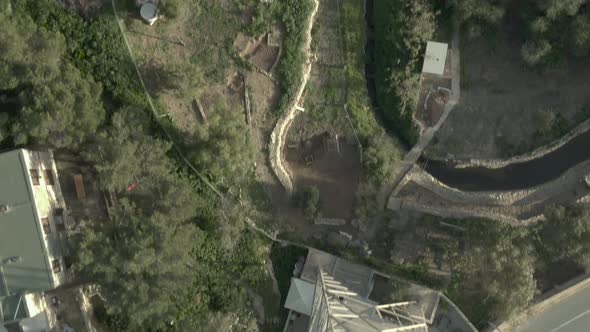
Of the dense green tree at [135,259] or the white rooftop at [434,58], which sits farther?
the white rooftop at [434,58]

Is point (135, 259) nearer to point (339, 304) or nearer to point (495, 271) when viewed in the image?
point (339, 304)

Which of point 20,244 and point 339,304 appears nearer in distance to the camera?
point 20,244

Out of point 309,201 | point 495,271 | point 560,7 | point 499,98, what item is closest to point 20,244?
point 309,201

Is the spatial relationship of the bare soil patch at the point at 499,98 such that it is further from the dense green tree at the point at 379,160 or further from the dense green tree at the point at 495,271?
the dense green tree at the point at 495,271

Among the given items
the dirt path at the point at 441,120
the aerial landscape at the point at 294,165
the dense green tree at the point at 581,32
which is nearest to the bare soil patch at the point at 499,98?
the aerial landscape at the point at 294,165

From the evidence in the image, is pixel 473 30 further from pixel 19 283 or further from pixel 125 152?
pixel 19 283

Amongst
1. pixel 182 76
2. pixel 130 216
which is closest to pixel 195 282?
pixel 130 216

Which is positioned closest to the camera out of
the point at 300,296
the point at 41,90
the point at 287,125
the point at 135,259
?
the point at 135,259

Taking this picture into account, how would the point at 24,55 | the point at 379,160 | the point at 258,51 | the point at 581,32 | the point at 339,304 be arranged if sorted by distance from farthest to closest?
1. the point at 379,160
2. the point at 258,51
3. the point at 581,32
4. the point at 339,304
5. the point at 24,55
